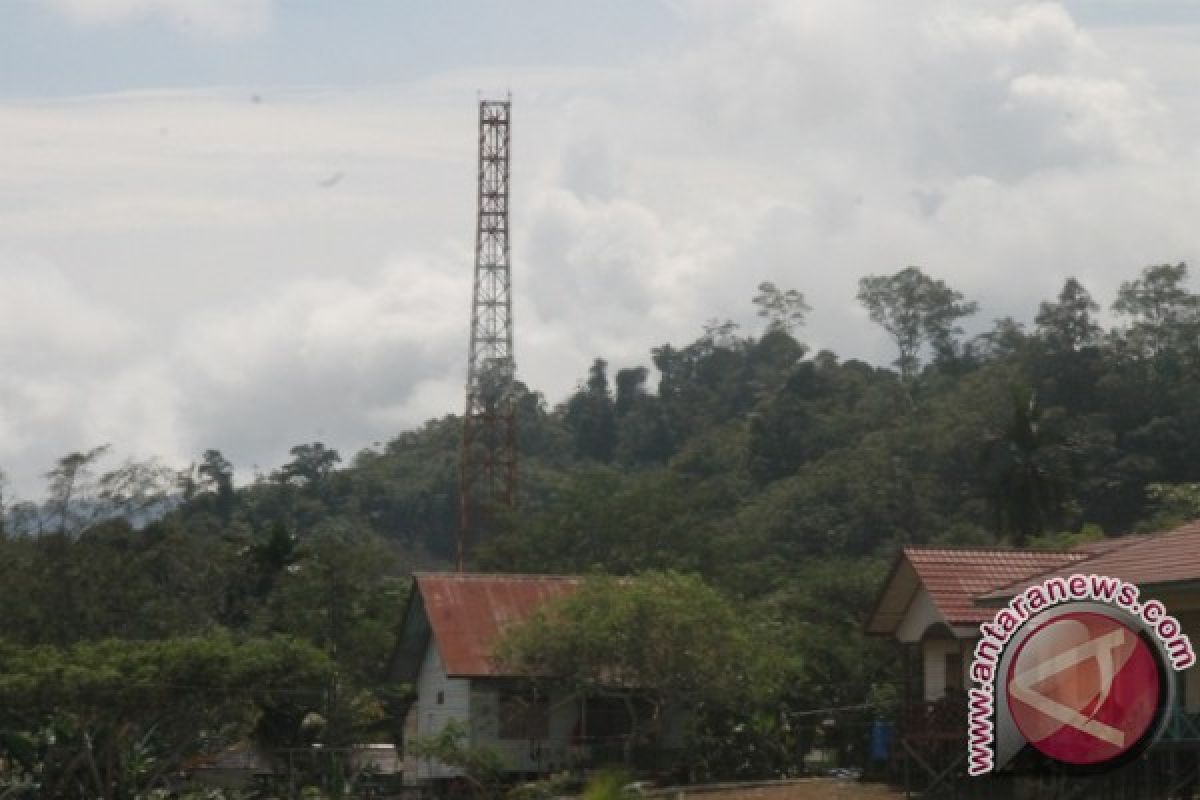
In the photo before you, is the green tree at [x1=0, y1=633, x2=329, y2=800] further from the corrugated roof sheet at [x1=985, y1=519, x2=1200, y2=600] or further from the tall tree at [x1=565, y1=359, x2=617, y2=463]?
the tall tree at [x1=565, y1=359, x2=617, y2=463]

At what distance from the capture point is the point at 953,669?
3581 cm

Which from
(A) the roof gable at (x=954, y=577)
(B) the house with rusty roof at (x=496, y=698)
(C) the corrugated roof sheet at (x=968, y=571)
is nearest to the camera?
(C) the corrugated roof sheet at (x=968, y=571)

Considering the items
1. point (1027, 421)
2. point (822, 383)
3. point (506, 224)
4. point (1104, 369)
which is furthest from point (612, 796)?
point (822, 383)

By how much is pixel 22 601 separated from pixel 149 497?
18337 millimetres

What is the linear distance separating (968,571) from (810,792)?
15.6ft

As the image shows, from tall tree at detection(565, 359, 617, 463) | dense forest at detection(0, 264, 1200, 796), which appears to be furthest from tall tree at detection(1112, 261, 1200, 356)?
tall tree at detection(565, 359, 617, 463)

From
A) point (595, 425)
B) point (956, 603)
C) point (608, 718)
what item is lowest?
point (608, 718)

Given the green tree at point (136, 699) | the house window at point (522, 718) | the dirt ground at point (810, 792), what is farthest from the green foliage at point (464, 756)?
the dirt ground at point (810, 792)

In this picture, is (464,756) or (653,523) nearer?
(464,756)

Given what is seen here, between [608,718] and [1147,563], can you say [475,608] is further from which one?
[1147,563]

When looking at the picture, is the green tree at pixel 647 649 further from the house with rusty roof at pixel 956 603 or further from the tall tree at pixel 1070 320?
the tall tree at pixel 1070 320

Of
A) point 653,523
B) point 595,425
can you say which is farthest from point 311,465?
point 653,523

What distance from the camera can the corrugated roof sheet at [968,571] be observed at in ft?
114

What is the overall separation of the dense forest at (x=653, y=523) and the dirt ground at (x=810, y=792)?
2827 millimetres
